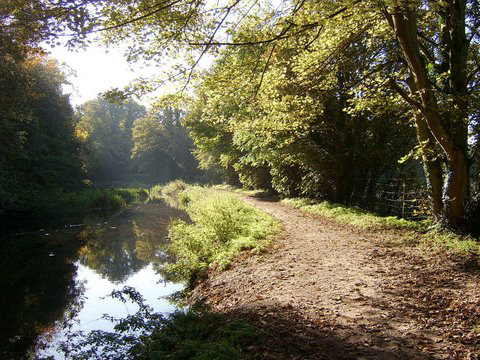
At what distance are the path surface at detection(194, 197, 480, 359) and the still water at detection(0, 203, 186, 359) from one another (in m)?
2.62

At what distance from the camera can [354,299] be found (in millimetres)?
5375

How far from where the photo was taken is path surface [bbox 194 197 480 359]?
397 centimetres

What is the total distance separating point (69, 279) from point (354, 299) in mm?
9461

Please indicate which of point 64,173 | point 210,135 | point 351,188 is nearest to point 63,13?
point 351,188

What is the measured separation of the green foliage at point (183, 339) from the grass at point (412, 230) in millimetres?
5201

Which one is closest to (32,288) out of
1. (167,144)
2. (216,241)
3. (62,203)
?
(216,241)

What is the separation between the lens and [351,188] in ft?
52.5

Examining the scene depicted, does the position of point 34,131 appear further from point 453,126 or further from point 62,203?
point 453,126

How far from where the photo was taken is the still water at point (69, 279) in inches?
292

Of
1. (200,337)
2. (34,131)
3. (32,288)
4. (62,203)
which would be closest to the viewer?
(200,337)

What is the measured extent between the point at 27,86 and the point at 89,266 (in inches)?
436

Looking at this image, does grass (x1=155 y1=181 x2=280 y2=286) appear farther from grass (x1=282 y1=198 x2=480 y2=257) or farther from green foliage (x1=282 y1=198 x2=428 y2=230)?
grass (x1=282 y1=198 x2=480 y2=257)

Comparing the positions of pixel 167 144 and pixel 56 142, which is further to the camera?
pixel 167 144

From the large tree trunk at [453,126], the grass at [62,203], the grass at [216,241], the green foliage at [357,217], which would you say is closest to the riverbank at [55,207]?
the grass at [62,203]
